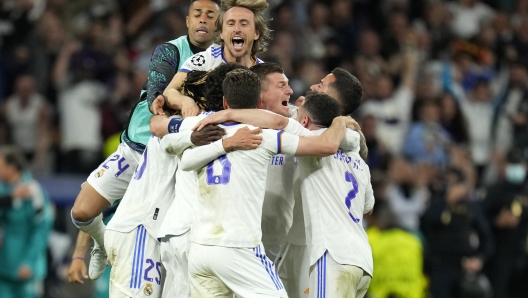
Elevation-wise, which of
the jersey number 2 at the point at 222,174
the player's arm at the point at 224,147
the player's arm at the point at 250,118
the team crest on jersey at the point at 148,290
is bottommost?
the team crest on jersey at the point at 148,290

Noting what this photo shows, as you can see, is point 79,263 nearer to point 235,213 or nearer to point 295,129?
point 235,213

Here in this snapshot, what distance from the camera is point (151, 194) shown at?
26.4 feet

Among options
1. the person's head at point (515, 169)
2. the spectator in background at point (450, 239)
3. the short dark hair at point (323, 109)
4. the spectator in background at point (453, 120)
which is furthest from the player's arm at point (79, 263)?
the spectator in background at point (453, 120)

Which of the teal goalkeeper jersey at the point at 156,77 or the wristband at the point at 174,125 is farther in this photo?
the teal goalkeeper jersey at the point at 156,77

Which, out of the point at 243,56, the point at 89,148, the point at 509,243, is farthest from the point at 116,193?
the point at 509,243

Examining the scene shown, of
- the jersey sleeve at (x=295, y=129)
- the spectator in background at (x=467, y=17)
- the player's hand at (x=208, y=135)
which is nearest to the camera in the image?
the player's hand at (x=208, y=135)

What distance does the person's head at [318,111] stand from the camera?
24.8 feet

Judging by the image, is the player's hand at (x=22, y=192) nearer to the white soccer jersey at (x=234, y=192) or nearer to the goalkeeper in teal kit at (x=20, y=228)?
the goalkeeper in teal kit at (x=20, y=228)

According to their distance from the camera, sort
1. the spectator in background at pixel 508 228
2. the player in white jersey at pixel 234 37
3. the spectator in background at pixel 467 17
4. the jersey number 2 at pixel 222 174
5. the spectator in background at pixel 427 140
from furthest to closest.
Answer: the spectator in background at pixel 467 17 < the spectator in background at pixel 427 140 < the spectator in background at pixel 508 228 < the player in white jersey at pixel 234 37 < the jersey number 2 at pixel 222 174

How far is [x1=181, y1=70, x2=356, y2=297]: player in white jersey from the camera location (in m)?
6.90

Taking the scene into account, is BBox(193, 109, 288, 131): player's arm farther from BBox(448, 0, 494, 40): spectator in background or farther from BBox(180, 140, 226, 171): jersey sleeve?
BBox(448, 0, 494, 40): spectator in background

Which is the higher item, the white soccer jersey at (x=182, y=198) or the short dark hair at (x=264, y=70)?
the short dark hair at (x=264, y=70)

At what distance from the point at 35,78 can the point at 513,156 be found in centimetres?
705

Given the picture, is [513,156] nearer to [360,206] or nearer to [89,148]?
[89,148]
